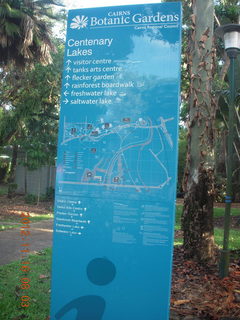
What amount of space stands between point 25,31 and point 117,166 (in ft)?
28.5

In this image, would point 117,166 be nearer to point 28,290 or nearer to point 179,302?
point 179,302

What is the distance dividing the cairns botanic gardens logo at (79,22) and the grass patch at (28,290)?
3.05m

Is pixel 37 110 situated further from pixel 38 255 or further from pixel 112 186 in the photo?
pixel 112 186

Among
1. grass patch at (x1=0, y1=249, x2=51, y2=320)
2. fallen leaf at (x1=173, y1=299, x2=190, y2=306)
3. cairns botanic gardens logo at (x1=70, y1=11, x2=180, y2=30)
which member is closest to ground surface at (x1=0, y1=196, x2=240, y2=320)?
fallen leaf at (x1=173, y1=299, x2=190, y2=306)

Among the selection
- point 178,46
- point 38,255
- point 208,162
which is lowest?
point 38,255

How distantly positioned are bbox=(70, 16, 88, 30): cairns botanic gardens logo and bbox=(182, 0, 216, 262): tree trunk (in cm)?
303

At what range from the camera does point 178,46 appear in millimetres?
2832

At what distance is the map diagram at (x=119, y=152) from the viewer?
2.84 m

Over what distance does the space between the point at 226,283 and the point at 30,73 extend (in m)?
12.9

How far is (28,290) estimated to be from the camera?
4539 mm

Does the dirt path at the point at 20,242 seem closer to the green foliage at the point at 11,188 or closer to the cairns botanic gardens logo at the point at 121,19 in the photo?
the cairns botanic gardens logo at the point at 121,19

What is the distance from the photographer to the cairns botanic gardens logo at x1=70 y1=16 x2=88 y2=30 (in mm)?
3113

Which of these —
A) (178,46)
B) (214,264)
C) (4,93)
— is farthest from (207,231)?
(4,93)

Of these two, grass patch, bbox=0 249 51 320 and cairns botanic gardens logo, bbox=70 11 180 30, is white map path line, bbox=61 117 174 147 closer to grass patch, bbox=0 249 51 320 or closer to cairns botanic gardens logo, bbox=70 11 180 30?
cairns botanic gardens logo, bbox=70 11 180 30
